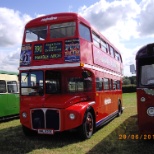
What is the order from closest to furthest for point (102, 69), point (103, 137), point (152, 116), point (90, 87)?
point (152, 116) → point (103, 137) → point (90, 87) → point (102, 69)

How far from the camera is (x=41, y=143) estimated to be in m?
8.98

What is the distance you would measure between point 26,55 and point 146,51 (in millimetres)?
4320

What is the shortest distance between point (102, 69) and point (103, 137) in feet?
11.6

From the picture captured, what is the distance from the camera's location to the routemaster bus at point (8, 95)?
14.9 m

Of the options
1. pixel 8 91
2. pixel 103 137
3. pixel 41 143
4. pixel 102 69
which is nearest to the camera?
pixel 41 143

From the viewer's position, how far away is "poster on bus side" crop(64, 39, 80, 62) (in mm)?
9461

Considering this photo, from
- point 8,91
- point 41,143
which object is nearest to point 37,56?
point 41,143

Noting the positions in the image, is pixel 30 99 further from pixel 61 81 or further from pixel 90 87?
pixel 90 87

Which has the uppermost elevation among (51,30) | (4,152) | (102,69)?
(51,30)

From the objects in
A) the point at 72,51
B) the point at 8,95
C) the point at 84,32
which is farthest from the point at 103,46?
the point at 8,95

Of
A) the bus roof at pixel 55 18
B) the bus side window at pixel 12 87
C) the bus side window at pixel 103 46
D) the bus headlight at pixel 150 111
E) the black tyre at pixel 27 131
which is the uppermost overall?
the bus roof at pixel 55 18

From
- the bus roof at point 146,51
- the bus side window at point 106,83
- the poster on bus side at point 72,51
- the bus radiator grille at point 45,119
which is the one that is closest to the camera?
the bus roof at point 146,51

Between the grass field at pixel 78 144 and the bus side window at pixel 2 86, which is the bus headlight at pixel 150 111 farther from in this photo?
the bus side window at pixel 2 86

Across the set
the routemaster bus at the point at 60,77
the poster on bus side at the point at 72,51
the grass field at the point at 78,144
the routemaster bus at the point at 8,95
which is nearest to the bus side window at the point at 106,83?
the routemaster bus at the point at 60,77
